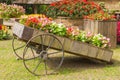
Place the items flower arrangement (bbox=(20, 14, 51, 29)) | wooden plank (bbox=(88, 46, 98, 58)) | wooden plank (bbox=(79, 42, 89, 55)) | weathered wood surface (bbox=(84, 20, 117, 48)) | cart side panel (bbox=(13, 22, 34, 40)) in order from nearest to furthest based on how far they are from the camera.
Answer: cart side panel (bbox=(13, 22, 34, 40)) < flower arrangement (bbox=(20, 14, 51, 29)) < wooden plank (bbox=(79, 42, 89, 55)) < wooden plank (bbox=(88, 46, 98, 58)) < weathered wood surface (bbox=(84, 20, 117, 48))

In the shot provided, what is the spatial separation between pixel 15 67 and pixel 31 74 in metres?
0.89

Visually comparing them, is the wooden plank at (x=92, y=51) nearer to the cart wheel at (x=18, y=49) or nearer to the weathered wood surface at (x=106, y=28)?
the cart wheel at (x=18, y=49)

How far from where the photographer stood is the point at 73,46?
292 inches

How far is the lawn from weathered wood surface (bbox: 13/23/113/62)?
38cm

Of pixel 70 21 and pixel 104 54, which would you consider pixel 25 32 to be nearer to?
pixel 104 54

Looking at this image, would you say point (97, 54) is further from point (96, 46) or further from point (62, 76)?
point (62, 76)

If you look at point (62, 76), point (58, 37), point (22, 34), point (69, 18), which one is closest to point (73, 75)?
point (62, 76)

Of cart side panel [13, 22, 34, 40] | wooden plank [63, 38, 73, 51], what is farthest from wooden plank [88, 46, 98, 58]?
cart side panel [13, 22, 34, 40]

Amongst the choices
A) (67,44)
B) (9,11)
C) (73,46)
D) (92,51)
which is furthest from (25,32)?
(9,11)

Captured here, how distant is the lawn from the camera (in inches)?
273

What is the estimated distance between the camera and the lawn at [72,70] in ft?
22.8

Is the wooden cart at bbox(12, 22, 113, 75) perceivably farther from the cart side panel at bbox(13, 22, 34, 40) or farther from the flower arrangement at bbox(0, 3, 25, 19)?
the flower arrangement at bbox(0, 3, 25, 19)

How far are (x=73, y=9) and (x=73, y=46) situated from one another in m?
5.55

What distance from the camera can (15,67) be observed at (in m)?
7.84
